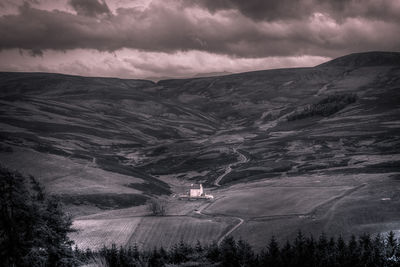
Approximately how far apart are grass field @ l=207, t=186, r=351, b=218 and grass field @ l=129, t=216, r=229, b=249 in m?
9.60

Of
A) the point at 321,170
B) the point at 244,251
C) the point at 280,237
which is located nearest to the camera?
the point at 244,251

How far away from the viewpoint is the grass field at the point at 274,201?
276 ft

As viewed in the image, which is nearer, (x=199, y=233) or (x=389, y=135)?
(x=199, y=233)

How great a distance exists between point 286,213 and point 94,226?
4064 cm

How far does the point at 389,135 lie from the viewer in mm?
172375

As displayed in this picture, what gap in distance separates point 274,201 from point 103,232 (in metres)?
41.3

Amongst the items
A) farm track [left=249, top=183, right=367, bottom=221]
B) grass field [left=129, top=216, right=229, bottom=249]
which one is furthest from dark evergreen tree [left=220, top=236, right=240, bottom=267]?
farm track [left=249, top=183, right=367, bottom=221]

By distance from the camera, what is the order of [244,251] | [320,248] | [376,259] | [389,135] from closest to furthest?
1. [376,259]
2. [244,251]
3. [320,248]
4. [389,135]

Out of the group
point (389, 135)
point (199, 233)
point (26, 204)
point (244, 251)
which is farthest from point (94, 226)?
point (389, 135)

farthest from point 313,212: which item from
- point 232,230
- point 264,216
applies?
point 232,230

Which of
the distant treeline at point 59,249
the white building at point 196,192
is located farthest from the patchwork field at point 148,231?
the white building at point 196,192

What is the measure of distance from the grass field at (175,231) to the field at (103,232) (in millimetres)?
1859

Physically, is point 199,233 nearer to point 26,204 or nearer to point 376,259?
point 376,259

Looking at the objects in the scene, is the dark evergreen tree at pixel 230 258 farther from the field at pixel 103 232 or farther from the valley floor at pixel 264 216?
the field at pixel 103 232
